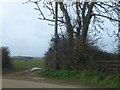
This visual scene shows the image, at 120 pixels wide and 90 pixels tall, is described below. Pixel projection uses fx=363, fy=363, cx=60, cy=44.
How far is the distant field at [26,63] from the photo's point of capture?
1184 inches

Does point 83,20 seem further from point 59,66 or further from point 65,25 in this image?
point 59,66

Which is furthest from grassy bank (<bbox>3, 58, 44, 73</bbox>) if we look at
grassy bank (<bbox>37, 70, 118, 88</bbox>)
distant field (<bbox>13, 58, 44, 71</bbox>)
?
grassy bank (<bbox>37, 70, 118, 88</bbox>)

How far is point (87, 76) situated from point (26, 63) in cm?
1236

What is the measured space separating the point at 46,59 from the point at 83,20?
158 inches

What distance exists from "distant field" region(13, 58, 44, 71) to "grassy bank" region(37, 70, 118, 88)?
504 centimetres

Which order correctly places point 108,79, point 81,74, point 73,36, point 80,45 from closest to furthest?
1. point 108,79
2. point 81,74
3. point 80,45
4. point 73,36

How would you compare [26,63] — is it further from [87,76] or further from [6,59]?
[87,76]

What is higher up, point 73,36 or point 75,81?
point 73,36

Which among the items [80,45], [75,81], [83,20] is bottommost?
[75,81]

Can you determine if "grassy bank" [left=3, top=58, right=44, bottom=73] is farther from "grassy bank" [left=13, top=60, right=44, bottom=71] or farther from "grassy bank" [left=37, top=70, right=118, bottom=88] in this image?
"grassy bank" [left=37, top=70, right=118, bottom=88]

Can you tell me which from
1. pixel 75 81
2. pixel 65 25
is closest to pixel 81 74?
pixel 75 81

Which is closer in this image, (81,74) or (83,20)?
(81,74)

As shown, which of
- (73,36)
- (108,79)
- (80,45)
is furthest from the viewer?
(73,36)

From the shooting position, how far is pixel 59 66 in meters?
25.3
